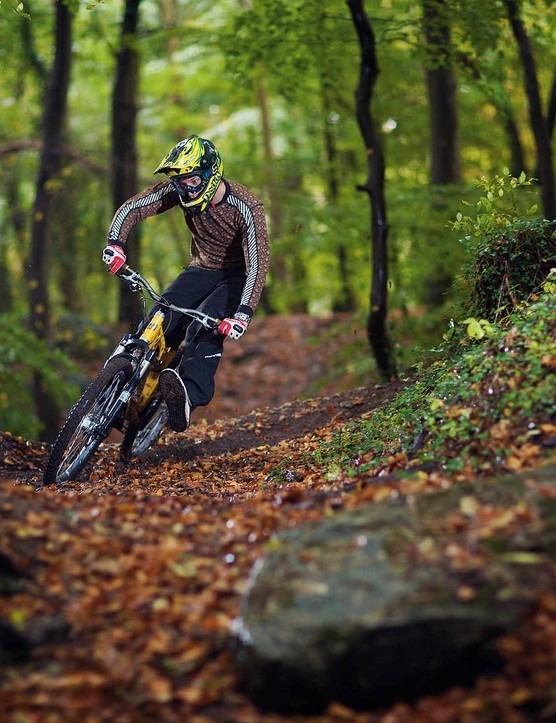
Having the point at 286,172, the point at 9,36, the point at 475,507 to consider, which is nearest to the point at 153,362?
the point at 475,507

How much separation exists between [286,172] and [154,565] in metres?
15.2

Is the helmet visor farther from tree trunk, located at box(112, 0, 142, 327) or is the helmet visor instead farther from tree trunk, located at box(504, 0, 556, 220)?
tree trunk, located at box(112, 0, 142, 327)

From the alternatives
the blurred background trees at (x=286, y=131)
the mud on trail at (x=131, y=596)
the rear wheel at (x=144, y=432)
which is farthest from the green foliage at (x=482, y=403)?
the rear wheel at (x=144, y=432)

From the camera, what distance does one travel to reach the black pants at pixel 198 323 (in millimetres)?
7602

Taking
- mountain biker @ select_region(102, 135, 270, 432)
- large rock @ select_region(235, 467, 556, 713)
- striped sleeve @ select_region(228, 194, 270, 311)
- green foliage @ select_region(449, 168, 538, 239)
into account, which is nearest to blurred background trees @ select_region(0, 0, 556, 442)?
green foliage @ select_region(449, 168, 538, 239)

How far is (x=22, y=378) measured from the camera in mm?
12734

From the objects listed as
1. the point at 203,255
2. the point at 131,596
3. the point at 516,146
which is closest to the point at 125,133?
the point at 516,146

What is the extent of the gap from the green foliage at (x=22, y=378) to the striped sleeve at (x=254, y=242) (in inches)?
209

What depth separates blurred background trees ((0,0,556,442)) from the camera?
1123cm

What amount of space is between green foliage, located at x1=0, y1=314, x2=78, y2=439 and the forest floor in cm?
516

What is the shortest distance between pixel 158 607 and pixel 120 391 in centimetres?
331

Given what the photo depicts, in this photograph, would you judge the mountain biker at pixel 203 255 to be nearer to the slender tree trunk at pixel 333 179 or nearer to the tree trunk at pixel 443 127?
the tree trunk at pixel 443 127

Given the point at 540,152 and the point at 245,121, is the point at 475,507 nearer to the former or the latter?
the point at 540,152

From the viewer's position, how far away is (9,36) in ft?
51.3
